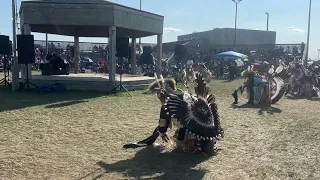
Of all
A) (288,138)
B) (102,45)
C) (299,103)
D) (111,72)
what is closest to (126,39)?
(111,72)

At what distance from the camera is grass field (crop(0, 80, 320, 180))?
16.9 feet

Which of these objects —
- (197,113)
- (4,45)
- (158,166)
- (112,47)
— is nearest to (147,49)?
(112,47)

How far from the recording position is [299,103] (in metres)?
13.3

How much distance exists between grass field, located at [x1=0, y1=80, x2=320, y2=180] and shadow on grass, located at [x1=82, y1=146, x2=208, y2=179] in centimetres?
1

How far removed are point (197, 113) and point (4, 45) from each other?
12.6 metres

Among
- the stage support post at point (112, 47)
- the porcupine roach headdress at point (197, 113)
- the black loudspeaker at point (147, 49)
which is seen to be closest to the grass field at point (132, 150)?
the porcupine roach headdress at point (197, 113)

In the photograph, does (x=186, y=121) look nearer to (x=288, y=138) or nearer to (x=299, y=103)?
(x=288, y=138)

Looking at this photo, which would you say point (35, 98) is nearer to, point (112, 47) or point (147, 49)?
point (112, 47)

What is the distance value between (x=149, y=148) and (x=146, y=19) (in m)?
12.3

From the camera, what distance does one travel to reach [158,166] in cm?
543

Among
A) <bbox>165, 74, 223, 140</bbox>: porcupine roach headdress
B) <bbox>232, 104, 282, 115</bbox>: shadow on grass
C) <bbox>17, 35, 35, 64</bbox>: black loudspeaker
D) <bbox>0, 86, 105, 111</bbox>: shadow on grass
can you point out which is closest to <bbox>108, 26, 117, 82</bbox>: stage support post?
<bbox>0, 86, 105, 111</bbox>: shadow on grass

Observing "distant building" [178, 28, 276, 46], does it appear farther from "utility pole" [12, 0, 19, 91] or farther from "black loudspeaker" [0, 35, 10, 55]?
"utility pole" [12, 0, 19, 91]

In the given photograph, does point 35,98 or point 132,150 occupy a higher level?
point 35,98

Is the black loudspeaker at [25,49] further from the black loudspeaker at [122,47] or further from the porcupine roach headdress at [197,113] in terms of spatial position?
the porcupine roach headdress at [197,113]
